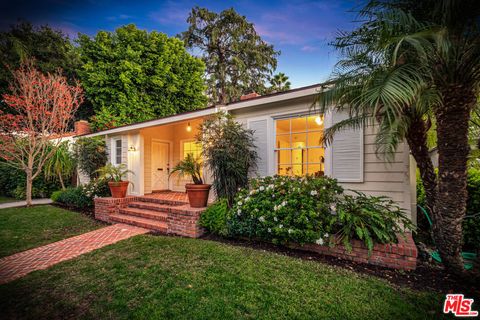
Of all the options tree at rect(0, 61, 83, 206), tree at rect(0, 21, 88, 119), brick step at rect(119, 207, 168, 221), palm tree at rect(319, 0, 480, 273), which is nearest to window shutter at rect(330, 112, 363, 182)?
palm tree at rect(319, 0, 480, 273)

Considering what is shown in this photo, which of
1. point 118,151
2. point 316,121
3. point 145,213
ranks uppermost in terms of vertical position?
point 316,121

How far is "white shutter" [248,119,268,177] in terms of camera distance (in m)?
5.62

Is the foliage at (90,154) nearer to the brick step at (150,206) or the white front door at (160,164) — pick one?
the white front door at (160,164)

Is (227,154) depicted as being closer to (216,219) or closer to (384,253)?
(216,219)

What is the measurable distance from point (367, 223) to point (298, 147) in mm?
2292

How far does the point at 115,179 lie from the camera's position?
7.71 meters

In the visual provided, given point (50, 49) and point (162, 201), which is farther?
point (50, 49)

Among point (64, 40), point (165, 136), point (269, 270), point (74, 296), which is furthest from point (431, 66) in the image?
point (64, 40)

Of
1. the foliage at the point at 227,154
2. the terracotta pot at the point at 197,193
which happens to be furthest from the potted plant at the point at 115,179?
the foliage at the point at 227,154

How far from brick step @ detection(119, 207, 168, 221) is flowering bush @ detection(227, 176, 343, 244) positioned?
7.82 ft

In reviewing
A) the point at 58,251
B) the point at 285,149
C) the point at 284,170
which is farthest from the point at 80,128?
Result: the point at 285,149

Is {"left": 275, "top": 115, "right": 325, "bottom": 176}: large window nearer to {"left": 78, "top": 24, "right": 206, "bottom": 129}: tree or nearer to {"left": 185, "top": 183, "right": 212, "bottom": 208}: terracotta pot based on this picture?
{"left": 185, "top": 183, "right": 212, "bottom": 208}: terracotta pot

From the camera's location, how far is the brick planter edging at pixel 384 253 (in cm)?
315

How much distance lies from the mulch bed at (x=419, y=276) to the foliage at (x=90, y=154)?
873cm
